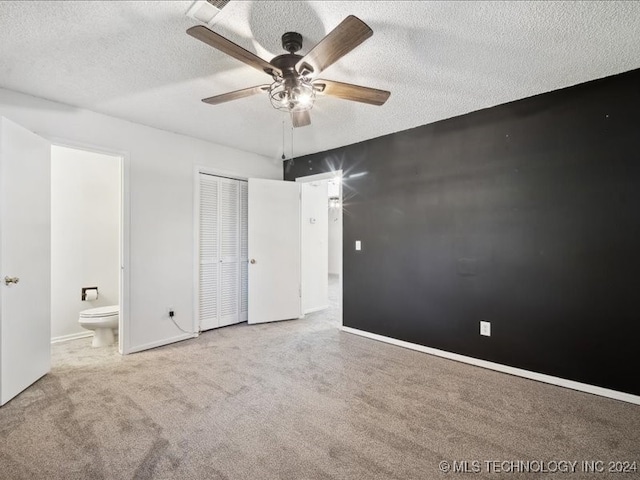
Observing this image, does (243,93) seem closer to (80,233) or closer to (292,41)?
(292,41)

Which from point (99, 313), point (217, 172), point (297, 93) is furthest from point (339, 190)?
point (99, 313)

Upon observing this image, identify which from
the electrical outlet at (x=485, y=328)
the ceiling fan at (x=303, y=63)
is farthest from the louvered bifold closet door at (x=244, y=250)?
the electrical outlet at (x=485, y=328)

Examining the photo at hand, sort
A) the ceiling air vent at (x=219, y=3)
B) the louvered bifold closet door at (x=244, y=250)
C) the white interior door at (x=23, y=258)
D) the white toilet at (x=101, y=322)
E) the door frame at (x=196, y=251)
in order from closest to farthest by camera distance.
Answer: the ceiling air vent at (x=219, y=3)
the white interior door at (x=23, y=258)
the white toilet at (x=101, y=322)
the door frame at (x=196, y=251)
the louvered bifold closet door at (x=244, y=250)

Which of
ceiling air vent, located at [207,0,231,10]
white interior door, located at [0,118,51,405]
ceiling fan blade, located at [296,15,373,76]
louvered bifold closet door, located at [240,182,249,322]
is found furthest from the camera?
louvered bifold closet door, located at [240,182,249,322]

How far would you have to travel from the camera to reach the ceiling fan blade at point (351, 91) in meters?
1.90

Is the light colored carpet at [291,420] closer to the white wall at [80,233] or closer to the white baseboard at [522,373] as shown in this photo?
the white baseboard at [522,373]

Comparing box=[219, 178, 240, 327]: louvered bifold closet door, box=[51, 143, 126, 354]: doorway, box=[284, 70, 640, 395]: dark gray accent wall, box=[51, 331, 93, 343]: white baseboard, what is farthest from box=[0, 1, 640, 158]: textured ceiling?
box=[51, 331, 93, 343]: white baseboard

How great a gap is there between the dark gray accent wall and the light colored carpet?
1.19ft

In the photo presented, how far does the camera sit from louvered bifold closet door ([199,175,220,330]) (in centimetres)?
388

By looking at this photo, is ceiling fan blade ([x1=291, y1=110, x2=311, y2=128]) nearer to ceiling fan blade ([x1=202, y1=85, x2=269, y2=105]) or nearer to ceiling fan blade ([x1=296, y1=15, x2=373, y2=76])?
ceiling fan blade ([x1=202, y1=85, x2=269, y2=105])

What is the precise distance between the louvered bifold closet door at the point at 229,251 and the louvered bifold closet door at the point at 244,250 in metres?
0.05

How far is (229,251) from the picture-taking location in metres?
4.21

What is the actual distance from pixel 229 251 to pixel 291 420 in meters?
2.66

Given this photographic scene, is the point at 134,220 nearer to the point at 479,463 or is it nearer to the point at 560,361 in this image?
the point at 479,463
